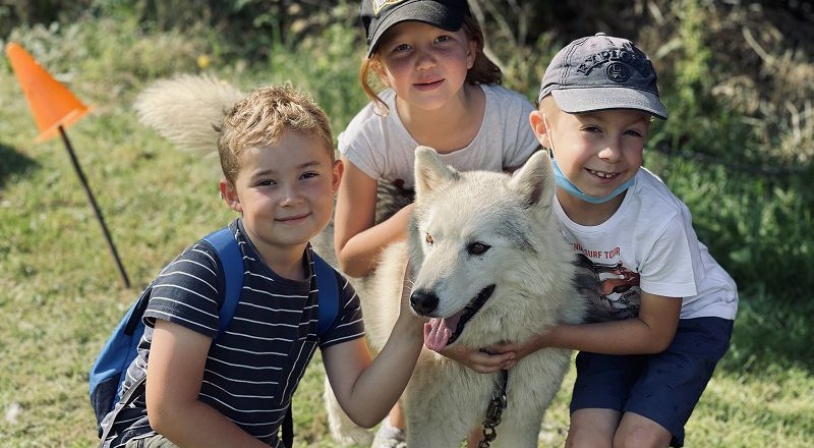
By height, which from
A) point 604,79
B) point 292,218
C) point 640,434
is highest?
point 604,79

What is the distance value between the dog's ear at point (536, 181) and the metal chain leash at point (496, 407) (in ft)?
2.12

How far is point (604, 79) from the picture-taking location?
9.16 ft

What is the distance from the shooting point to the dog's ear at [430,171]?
117 inches

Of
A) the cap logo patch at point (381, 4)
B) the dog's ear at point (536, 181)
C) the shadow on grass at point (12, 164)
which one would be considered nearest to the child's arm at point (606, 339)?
the dog's ear at point (536, 181)

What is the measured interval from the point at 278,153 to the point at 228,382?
A: 71 cm

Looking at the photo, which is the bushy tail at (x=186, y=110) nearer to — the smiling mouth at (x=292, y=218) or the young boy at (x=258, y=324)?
the young boy at (x=258, y=324)

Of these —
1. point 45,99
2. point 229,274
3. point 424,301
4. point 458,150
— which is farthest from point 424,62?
point 45,99

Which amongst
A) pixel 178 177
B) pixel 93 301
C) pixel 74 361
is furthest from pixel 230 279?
pixel 178 177

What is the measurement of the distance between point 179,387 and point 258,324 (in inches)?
11.7

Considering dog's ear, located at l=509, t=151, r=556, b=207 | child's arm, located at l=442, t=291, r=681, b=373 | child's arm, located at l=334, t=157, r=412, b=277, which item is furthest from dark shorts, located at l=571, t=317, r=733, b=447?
child's arm, located at l=334, t=157, r=412, b=277

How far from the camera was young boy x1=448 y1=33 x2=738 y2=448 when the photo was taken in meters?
2.82

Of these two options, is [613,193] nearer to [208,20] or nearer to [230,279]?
[230,279]

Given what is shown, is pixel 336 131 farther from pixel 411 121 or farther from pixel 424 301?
pixel 424 301

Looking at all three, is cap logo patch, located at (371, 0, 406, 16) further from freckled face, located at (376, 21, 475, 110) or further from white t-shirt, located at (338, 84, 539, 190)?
white t-shirt, located at (338, 84, 539, 190)
